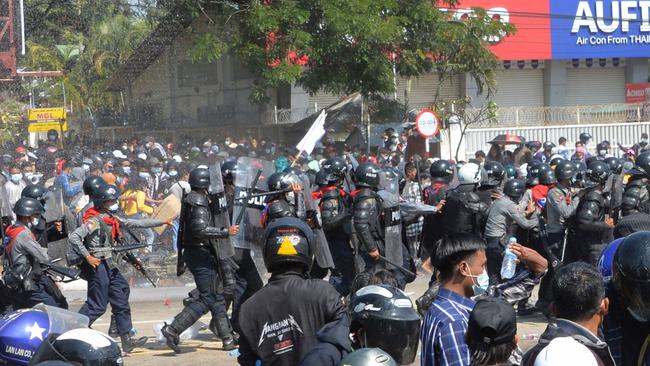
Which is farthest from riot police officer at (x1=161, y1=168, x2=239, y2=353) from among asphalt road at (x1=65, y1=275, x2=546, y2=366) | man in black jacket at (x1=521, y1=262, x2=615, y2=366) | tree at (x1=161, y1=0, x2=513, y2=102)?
tree at (x1=161, y1=0, x2=513, y2=102)

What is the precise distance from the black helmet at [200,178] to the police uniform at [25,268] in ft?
4.71

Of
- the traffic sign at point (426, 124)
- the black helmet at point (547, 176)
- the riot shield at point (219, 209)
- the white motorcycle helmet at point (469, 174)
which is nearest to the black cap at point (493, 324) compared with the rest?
the riot shield at point (219, 209)

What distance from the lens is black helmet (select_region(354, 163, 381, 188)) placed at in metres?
9.95

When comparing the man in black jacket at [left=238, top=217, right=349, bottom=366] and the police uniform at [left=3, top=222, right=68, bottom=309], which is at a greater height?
the man in black jacket at [left=238, top=217, right=349, bottom=366]

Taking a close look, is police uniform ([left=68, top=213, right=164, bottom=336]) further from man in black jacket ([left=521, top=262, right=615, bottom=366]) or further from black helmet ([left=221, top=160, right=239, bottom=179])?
man in black jacket ([left=521, top=262, right=615, bottom=366])

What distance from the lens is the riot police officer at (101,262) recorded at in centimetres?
922

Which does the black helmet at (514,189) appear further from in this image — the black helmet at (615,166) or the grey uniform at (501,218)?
the black helmet at (615,166)

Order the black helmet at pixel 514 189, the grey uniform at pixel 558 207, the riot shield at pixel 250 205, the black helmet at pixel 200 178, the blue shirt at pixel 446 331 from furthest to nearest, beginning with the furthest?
the black helmet at pixel 514 189
the grey uniform at pixel 558 207
the riot shield at pixel 250 205
the black helmet at pixel 200 178
the blue shirt at pixel 446 331

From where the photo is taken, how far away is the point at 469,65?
2809cm

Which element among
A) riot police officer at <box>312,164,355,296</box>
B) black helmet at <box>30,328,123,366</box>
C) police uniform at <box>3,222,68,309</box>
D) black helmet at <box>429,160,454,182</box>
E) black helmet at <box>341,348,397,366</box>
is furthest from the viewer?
black helmet at <box>429,160,454,182</box>

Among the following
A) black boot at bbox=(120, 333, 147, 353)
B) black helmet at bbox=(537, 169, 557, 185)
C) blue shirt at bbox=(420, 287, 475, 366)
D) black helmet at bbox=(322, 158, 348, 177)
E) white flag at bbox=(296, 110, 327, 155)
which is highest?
white flag at bbox=(296, 110, 327, 155)

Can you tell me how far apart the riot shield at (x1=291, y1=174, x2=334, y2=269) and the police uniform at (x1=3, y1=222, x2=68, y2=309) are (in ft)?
7.60

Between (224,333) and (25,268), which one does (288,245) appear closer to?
(25,268)


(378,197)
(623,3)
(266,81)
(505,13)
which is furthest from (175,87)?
(623,3)
